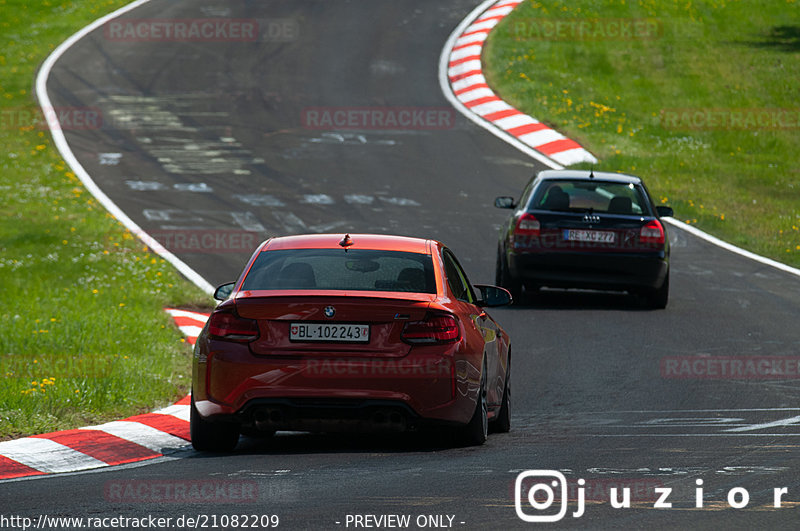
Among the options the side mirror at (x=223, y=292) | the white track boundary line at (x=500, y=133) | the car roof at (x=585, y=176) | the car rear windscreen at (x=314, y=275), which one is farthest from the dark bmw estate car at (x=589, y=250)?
the side mirror at (x=223, y=292)

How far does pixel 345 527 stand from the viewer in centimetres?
651

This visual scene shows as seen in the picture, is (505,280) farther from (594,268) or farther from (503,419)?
(503,419)

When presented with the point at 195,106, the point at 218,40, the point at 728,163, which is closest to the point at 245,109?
the point at 195,106

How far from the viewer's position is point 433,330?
8.61 metres

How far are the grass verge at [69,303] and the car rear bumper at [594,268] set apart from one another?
3798mm

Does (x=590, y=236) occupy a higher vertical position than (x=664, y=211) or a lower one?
lower

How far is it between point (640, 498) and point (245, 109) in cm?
2184

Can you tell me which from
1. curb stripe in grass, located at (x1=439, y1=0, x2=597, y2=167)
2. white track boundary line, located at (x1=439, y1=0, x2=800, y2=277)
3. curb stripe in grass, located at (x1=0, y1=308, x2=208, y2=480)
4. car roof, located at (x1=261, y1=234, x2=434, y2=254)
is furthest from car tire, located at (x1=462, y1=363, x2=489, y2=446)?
curb stripe in grass, located at (x1=439, y1=0, x2=597, y2=167)

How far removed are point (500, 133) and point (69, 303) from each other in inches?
522

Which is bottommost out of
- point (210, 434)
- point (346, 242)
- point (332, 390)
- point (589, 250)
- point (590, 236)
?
point (589, 250)

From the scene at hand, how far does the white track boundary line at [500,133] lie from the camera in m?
19.5

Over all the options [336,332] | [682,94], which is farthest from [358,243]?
[682,94]

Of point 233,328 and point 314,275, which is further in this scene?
point 314,275

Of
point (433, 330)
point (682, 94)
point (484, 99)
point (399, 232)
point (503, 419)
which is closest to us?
point (433, 330)
